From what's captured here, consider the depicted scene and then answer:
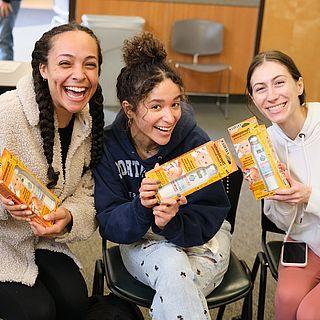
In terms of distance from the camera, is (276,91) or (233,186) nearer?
(276,91)

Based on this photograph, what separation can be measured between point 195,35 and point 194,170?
3.85 metres

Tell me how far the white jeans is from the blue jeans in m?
3.63

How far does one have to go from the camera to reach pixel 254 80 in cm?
189

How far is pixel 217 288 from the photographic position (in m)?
1.79

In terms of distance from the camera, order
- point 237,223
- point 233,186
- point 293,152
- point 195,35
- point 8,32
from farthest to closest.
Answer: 1. point 195,35
2. point 8,32
3. point 237,223
4. point 233,186
5. point 293,152

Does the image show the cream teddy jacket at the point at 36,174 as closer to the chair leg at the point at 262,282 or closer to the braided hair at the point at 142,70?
the braided hair at the point at 142,70

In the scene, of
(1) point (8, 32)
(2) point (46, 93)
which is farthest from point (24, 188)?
(1) point (8, 32)

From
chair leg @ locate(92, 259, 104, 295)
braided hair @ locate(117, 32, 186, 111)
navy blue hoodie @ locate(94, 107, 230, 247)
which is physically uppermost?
braided hair @ locate(117, 32, 186, 111)

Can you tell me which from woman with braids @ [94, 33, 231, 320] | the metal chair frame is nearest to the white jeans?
woman with braids @ [94, 33, 231, 320]

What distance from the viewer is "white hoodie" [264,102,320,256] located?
72.9 inches

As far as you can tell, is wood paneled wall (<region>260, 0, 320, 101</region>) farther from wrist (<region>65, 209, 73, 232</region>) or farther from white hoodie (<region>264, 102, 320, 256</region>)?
wrist (<region>65, 209, 73, 232</region>)

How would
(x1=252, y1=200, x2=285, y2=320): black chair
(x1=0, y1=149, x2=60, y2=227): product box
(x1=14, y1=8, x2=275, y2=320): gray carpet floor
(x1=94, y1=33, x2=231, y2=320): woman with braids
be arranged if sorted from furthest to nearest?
(x1=14, y1=8, x2=275, y2=320): gray carpet floor < (x1=252, y1=200, x2=285, y2=320): black chair < (x1=94, y1=33, x2=231, y2=320): woman with braids < (x1=0, y1=149, x2=60, y2=227): product box

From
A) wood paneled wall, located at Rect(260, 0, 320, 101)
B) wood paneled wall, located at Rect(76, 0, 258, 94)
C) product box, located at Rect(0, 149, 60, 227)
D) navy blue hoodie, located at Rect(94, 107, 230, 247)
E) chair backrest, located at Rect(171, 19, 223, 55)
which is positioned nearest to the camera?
product box, located at Rect(0, 149, 60, 227)

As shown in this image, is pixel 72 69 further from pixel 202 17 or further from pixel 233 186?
pixel 202 17
